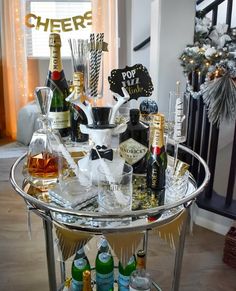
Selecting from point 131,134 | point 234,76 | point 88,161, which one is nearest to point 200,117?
point 234,76

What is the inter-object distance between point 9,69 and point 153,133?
131 inches

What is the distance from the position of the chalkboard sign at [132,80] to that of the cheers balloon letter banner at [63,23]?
330cm

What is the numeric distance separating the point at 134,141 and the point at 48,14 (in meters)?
3.47

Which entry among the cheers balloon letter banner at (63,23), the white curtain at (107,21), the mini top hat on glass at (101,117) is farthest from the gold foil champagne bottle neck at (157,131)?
the cheers balloon letter banner at (63,23)

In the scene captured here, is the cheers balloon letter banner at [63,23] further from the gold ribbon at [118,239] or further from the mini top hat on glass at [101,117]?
the gold ribbon at [118,239]

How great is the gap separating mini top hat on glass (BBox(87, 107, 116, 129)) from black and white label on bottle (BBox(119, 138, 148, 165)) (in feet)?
0.36

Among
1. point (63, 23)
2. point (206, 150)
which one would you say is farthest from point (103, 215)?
point (63, 23)

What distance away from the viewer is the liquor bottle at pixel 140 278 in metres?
1.26

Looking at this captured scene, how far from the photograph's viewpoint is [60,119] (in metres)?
1.30

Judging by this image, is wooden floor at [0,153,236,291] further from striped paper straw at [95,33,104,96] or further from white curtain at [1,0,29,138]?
white curtain at [1,0,29,138]

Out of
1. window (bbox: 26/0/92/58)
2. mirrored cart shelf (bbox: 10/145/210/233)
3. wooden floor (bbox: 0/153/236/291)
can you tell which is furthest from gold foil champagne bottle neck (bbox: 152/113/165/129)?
window (bbox: 26/0/92/58)

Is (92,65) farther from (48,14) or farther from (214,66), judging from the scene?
(48,14)

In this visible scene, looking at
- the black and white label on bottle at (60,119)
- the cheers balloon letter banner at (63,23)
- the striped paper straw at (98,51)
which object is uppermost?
the cheers balloon letter banner at (63,23)

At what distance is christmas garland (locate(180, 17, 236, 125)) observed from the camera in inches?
67.3
